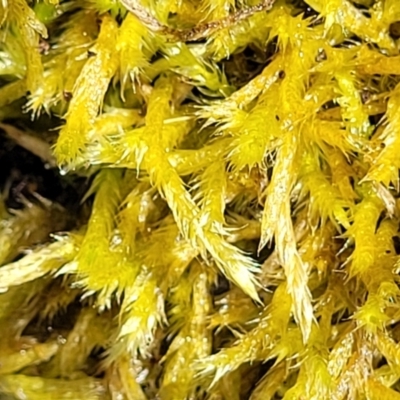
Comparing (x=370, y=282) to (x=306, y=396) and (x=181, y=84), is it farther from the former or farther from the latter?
(x=181, y=84)

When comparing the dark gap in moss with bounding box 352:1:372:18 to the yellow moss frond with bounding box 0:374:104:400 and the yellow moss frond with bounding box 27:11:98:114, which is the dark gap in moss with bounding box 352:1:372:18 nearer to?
the yellow moss frond with bounding box 27:11:98:114

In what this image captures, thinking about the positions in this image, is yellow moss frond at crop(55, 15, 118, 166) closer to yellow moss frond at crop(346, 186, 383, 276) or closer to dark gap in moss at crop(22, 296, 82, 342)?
dark gap in moss at crop(22, 296, 82, 342)

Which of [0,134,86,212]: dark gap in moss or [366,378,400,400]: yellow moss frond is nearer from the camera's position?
[366,378,400,400]: yellow moss frond

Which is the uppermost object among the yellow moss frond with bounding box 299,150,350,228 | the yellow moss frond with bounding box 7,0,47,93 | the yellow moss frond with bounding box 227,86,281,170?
the yellow moss frond with bounding box 7,0,47,93

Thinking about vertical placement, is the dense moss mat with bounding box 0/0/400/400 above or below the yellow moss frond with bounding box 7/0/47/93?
below

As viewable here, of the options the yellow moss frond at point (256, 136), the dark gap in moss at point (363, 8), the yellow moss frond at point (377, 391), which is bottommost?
the yellow moss frond at point (377, 391)

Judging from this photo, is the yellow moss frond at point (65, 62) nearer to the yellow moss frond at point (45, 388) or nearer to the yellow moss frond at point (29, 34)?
the yellow moss frond at point (29, 34)

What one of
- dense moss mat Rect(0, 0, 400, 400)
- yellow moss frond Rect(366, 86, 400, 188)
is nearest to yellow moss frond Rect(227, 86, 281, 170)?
dense moss mat Rect(0, 0, 400, 400)

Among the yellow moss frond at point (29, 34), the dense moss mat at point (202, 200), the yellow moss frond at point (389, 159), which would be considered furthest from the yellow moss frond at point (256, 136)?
the yellow moss frond at point (29, 34)

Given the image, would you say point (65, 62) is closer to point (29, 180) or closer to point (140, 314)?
point (29, 180)
